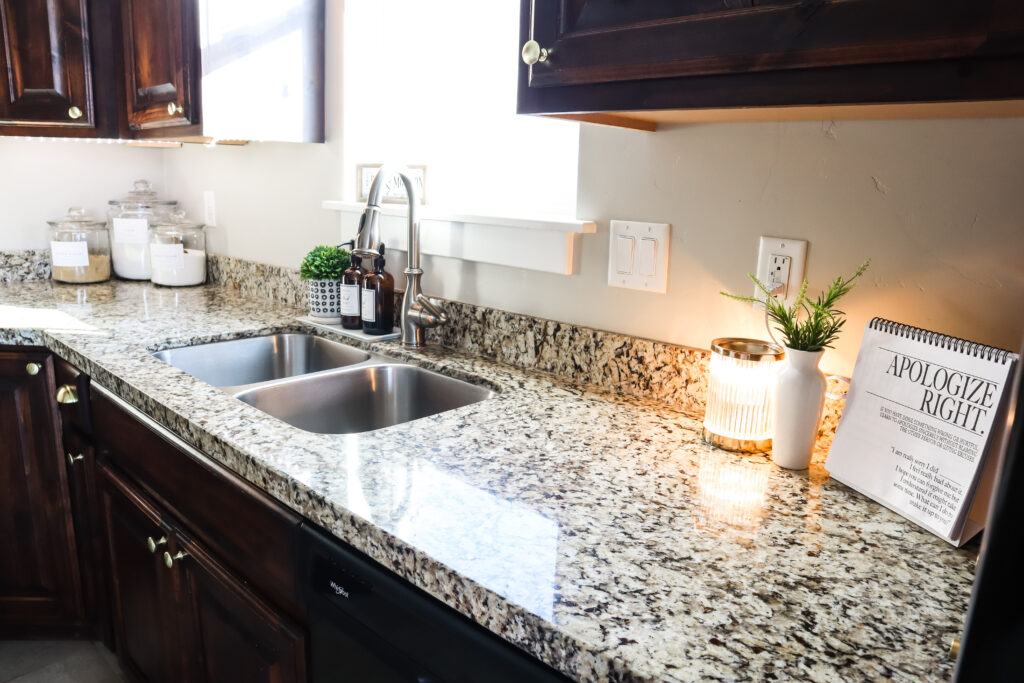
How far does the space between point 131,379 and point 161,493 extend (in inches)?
8.1

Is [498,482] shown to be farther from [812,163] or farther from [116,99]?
[116,99]

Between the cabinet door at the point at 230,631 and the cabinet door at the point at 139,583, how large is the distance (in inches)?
3.1

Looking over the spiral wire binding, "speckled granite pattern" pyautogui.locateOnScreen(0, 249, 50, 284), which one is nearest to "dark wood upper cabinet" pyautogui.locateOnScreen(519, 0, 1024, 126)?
the spiral wire binding

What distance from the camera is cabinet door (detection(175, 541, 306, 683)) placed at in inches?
38.2

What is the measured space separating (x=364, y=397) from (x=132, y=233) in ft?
4.22

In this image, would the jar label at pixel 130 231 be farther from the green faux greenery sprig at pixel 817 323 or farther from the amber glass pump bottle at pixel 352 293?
the green faux greenery sprig at pixel 817 323

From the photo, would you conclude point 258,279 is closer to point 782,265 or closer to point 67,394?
point 67,394

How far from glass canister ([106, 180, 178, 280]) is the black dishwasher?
1.77 meters

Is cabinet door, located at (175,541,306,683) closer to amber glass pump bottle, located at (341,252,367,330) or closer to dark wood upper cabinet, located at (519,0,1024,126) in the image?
amber glass pump bottle, located at (341,252,367,330)

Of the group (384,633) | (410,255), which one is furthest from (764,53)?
(410,255)

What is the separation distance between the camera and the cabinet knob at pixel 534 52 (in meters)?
0.91

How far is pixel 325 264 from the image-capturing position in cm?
170

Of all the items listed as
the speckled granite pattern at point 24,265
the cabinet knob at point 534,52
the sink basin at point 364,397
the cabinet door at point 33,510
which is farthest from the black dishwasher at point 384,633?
the speckled granite pattern at point 24,265

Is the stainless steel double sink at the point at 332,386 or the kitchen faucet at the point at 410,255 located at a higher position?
the kitchen faucet at the point at 410,255
